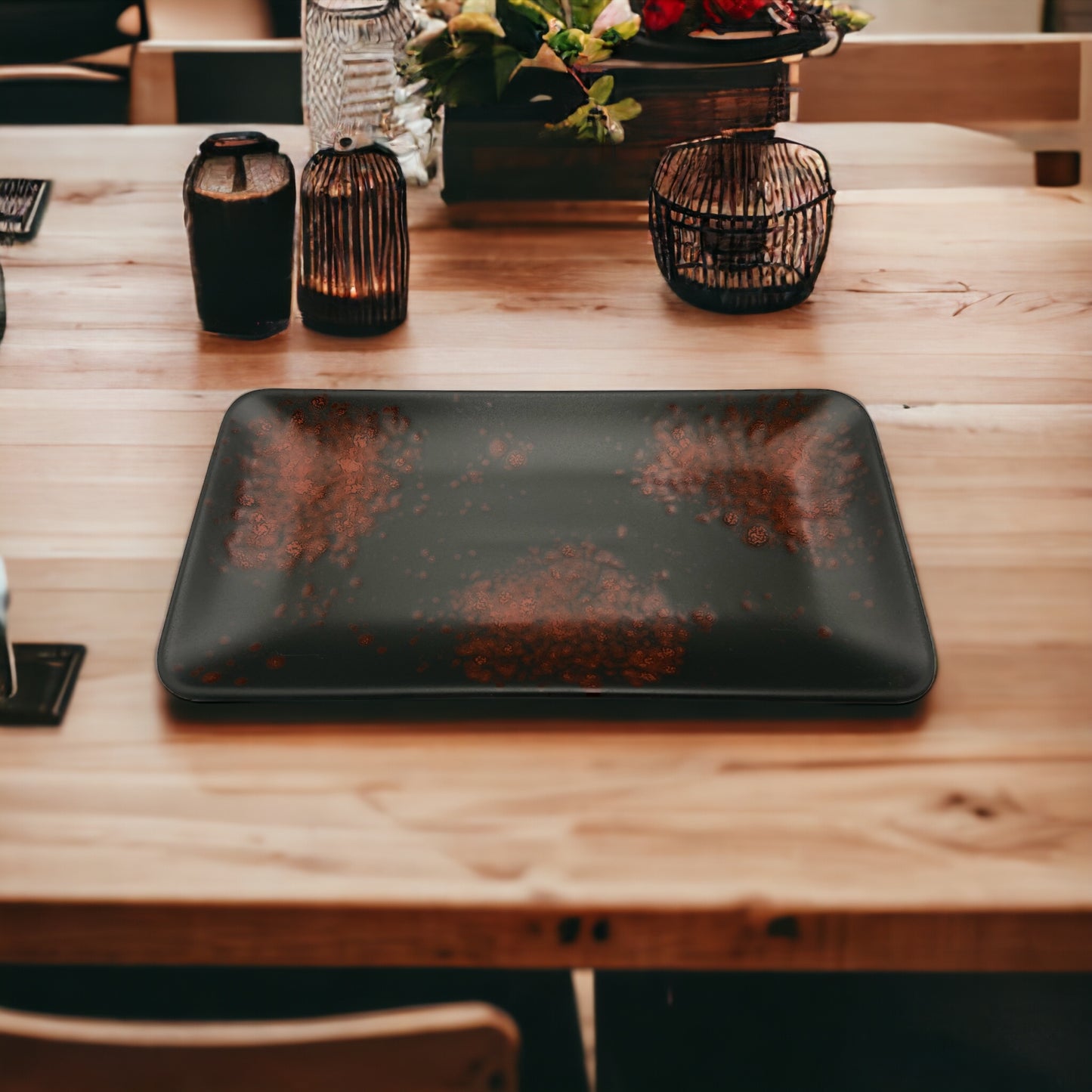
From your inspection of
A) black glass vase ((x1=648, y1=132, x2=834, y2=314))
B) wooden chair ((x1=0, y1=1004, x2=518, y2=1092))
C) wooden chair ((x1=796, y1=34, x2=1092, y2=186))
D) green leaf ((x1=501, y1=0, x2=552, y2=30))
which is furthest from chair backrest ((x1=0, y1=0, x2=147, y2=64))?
wooden chair ((x1=0, y1=1004, x2=518, y2=1092))

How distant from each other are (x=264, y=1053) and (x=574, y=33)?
3.17ft

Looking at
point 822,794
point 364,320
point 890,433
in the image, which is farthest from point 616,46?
point 822,794

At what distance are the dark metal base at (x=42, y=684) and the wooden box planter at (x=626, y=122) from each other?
73 cm

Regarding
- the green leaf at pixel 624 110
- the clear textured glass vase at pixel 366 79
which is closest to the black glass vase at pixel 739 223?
the green leaf at pixel 624 110

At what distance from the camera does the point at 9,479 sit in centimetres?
85

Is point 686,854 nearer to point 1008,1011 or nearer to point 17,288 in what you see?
point 1008,1011

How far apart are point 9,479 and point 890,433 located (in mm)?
646

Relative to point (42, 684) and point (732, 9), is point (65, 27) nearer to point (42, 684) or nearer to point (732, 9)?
point (732, 9)

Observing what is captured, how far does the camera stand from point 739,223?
108 centimetres

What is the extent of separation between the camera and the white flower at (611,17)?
3.69 ft

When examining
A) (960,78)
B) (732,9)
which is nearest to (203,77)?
(732,9)

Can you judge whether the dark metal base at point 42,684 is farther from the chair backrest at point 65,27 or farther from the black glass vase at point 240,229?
the chair backrest at point 65,27

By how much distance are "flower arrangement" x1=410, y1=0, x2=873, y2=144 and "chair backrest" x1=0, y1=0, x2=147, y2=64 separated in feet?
4.80

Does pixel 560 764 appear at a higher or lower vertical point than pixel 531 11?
lower
